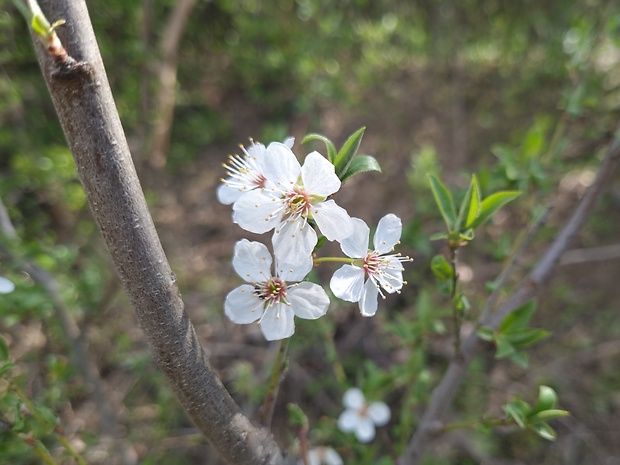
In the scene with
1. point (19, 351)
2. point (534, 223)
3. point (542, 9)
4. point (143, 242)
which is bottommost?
point (19, 351)

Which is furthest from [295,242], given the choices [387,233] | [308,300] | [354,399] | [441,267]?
[354,399]

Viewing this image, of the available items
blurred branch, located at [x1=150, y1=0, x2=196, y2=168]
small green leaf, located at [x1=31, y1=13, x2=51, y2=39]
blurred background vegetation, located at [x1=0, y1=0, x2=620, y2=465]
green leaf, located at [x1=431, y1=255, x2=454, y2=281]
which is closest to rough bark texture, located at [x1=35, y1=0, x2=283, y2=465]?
small green leaf, located at [x1=31, y1=13, x2=51, y2=39]

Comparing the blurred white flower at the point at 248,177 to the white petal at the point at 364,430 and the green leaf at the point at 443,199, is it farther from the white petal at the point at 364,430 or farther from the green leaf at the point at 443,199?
the white petal at the point at 364,430

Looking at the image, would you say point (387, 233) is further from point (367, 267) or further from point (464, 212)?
point (464, 212)

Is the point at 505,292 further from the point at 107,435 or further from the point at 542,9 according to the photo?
the point at 542,9

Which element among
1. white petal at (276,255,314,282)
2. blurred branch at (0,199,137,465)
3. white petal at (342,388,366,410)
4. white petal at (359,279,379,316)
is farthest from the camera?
white petal at (342,388,366,410)

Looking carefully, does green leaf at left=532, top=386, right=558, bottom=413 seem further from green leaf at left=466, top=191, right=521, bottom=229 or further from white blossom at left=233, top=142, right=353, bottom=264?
white blossom at left=233, top=142, right=353, bottom=264

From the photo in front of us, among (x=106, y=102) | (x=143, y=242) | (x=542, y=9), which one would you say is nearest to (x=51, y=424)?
(x=143, y=242)
